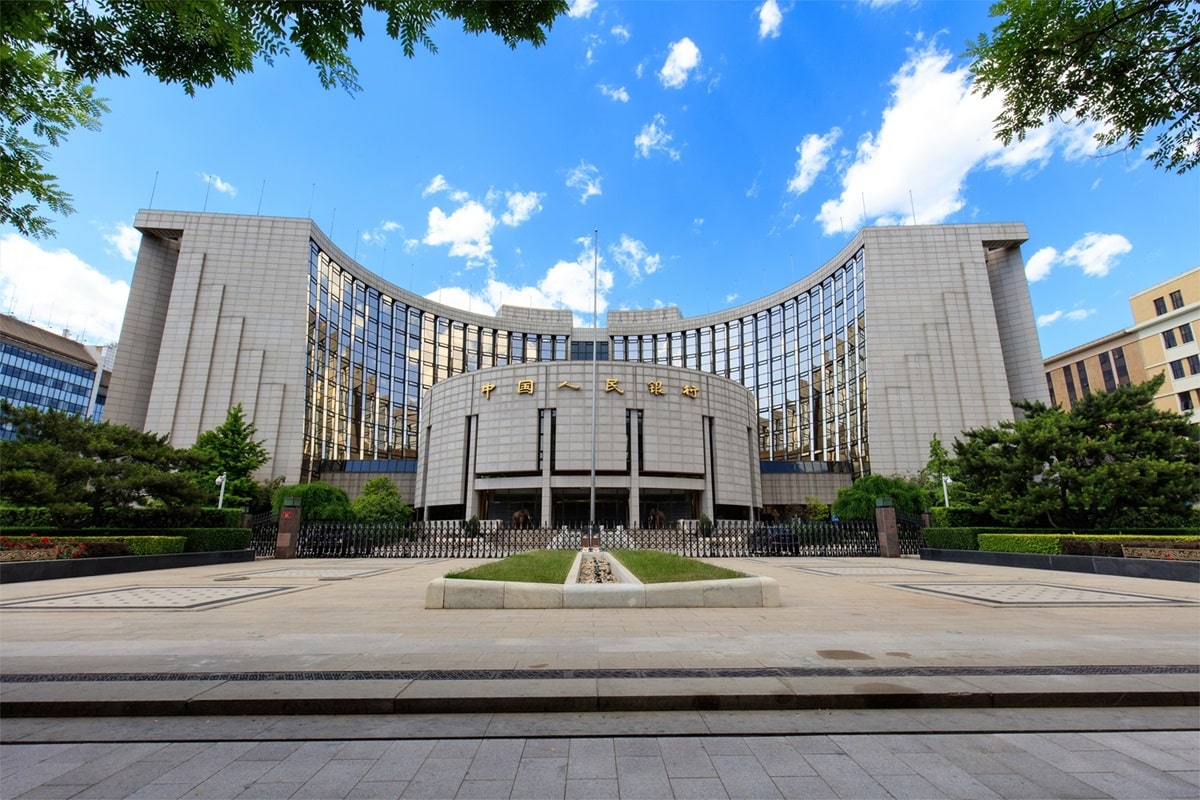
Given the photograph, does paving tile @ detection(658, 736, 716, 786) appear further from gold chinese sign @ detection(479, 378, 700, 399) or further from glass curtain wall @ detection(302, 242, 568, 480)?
glass curtain wall @ detection(302, 242, 568, 480)

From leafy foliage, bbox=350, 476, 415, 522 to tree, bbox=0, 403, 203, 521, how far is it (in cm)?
2063

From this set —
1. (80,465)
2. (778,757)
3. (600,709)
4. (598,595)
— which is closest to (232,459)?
(80,465)

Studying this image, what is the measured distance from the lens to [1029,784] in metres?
3.67

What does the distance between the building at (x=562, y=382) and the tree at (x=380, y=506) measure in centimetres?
488

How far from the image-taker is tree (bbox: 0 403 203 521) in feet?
63.3

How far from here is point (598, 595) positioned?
10.7 metres

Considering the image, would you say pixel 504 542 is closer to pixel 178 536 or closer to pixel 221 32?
pixel 178 536

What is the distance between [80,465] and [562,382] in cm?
3677

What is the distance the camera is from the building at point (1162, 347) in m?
55.8

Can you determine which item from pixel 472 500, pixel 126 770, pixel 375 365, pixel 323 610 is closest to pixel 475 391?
pixel 472 500

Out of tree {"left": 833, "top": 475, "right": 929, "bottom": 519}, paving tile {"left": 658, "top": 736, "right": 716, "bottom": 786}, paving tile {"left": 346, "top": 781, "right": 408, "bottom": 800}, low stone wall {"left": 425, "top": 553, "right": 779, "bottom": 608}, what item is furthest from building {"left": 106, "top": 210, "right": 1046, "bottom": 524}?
paving tile {"left": 346, "top": 781, "right": 408, "bottom": 800}

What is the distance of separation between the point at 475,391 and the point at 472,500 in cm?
1059

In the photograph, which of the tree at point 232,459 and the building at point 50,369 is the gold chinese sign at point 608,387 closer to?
the tree at point 232,459

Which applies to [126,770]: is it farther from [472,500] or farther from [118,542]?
[472,500]
